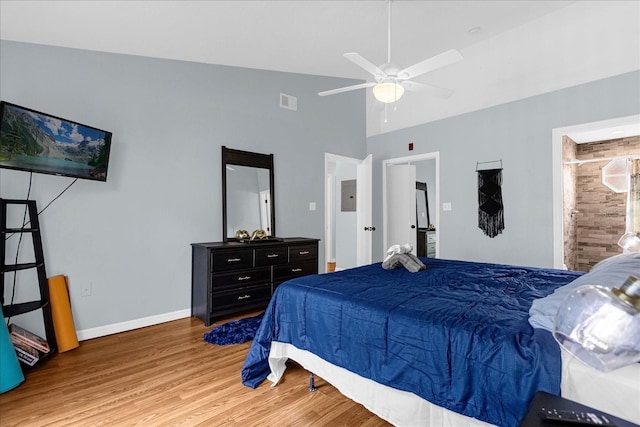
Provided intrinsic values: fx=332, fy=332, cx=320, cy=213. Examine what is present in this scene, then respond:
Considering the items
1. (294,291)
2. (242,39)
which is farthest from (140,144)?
(294,291)

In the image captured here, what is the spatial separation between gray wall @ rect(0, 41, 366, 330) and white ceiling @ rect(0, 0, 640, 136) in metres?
0.21

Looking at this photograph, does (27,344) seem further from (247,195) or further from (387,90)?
(387,90)

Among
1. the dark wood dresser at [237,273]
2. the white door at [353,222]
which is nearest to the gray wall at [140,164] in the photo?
the dark wood dresser at [237,273]

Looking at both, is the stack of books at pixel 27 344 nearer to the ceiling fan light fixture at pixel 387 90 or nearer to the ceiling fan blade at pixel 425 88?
the ceiling fan light fixture at pixel 387 90

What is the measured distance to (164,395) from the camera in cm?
202

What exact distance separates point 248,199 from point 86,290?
6.02 feet

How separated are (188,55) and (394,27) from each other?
6.95 ft

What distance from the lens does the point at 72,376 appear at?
2.26 metres

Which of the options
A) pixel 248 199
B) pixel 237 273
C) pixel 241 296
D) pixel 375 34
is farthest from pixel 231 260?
pixel 375 34

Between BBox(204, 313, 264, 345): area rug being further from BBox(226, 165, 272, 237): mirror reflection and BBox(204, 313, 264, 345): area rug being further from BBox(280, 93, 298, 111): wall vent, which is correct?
BBox(280, 93, 298, 111): wall vent

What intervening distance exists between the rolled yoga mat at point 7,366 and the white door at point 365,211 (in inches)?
152

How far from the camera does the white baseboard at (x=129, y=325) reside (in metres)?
2.93

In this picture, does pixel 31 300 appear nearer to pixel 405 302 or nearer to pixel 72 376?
pixel 72 376

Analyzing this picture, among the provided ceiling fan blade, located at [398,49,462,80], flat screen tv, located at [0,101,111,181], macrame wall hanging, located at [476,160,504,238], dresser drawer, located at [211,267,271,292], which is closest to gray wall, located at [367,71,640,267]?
macrame wall hanging, located at [476,160,504,238]
